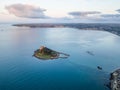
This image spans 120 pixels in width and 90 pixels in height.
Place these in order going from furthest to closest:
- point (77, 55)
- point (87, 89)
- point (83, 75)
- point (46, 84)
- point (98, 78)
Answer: point (77, 55)
point (83, 75)
point (98, 78)
point (46, 84)
point (87, 89)

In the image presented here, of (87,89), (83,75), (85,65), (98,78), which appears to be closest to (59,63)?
(85,65)

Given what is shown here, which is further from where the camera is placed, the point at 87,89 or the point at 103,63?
the point at 103,63

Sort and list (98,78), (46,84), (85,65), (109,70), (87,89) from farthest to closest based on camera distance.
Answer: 1. (85,65)
2. (109,70)
3. (98,78)
4. (46,84)
5. (87,89)

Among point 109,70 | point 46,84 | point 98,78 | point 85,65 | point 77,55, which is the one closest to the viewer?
point 46,84

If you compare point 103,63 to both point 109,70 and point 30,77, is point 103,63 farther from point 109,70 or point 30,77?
point 30,77

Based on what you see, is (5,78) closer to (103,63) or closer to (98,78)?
(98,78)

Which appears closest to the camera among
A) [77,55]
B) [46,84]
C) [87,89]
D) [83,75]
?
[87,89]

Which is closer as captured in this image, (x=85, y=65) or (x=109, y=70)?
(x=109, y=70)

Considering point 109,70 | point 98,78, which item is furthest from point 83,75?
point 109,70

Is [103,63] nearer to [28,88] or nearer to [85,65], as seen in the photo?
[85,65]
